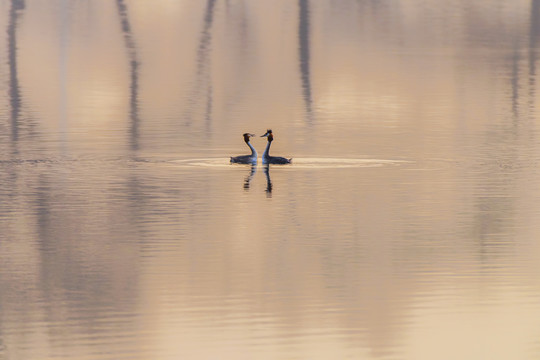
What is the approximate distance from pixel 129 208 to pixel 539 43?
48.9 metres

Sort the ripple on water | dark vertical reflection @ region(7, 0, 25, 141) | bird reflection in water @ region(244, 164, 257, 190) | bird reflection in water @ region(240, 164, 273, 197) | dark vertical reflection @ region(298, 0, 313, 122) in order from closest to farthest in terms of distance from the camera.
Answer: bird reflection in water @ region(240, 164, 273, 197)
bird reflection in water @ region(244, 164, 257, 190)
the ripple on water
dark vertical reflection @ region(7, 0, 25, 141)
dark vertical reflection @ region(298, 0, 313, 122)

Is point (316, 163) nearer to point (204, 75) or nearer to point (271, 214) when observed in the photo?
point (271, 214)

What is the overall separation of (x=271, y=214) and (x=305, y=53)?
136 feet

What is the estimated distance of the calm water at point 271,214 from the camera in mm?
16141

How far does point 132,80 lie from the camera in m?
51.6

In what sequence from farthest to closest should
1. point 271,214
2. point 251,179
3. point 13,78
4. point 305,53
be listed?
point 305,53
point 13,78
point 251,179
point 271,214

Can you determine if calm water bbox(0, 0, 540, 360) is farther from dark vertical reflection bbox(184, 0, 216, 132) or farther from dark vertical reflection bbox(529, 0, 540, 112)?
dark vertical reflection bbox(529, 0, 540, 112)

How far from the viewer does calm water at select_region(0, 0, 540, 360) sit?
1614cm

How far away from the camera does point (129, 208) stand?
943 inches

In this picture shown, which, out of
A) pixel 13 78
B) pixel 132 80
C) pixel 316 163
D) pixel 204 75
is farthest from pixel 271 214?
pixel 204 75

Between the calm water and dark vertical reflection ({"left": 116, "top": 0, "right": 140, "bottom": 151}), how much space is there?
217 mm

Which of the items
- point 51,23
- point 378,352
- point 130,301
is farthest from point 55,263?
point 51,23

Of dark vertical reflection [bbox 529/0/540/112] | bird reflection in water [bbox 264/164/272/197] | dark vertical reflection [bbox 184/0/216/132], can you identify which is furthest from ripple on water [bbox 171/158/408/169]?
dark vertical reflection [bbox 529/0/540/112]

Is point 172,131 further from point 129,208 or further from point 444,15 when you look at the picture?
point 444,15
